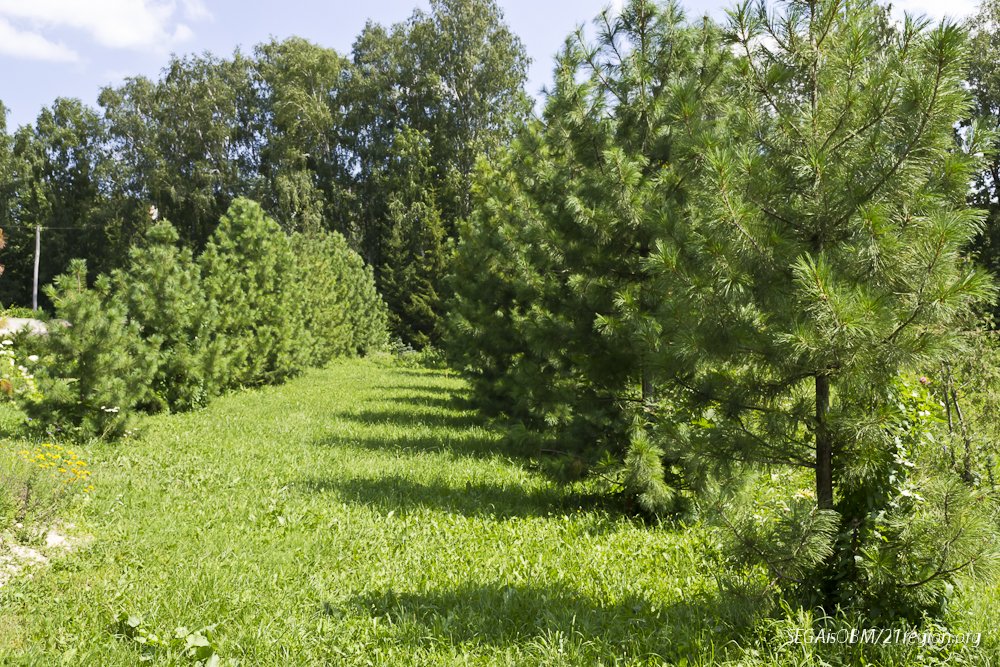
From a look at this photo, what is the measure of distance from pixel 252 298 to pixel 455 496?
1132 centimetres

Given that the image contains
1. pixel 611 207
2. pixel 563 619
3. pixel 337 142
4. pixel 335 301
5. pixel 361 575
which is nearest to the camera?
pixel 563 619

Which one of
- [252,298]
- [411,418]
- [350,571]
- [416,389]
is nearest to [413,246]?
[416,389]

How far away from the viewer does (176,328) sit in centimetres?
1287

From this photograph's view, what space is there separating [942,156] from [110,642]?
5.12 m

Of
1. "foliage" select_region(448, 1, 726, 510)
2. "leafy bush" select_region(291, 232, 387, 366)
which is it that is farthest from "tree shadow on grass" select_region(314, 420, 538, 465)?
"leafy bush" select_region(291, 232, 387, 366)

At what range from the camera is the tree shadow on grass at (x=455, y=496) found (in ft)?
23.9

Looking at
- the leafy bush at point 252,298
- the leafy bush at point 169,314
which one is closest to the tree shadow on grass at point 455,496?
the leafy bush at point 169,314

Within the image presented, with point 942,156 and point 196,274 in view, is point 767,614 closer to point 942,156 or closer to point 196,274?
point 942,156

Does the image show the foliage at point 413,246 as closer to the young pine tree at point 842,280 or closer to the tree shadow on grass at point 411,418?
the tree shadow on grass at point 411,418

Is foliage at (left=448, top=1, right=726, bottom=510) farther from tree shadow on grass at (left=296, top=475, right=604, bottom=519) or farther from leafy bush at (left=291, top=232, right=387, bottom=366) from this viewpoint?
leafy bush at (left=291, top=232, right=387, bottom=366)

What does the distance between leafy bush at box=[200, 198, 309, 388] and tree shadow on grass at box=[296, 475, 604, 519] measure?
7.59 metres

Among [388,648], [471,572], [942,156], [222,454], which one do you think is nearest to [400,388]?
[222,454]

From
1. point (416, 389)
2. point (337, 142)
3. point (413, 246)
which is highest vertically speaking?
point (337, 142)

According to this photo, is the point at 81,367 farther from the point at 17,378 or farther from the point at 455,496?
the point at 455,496
